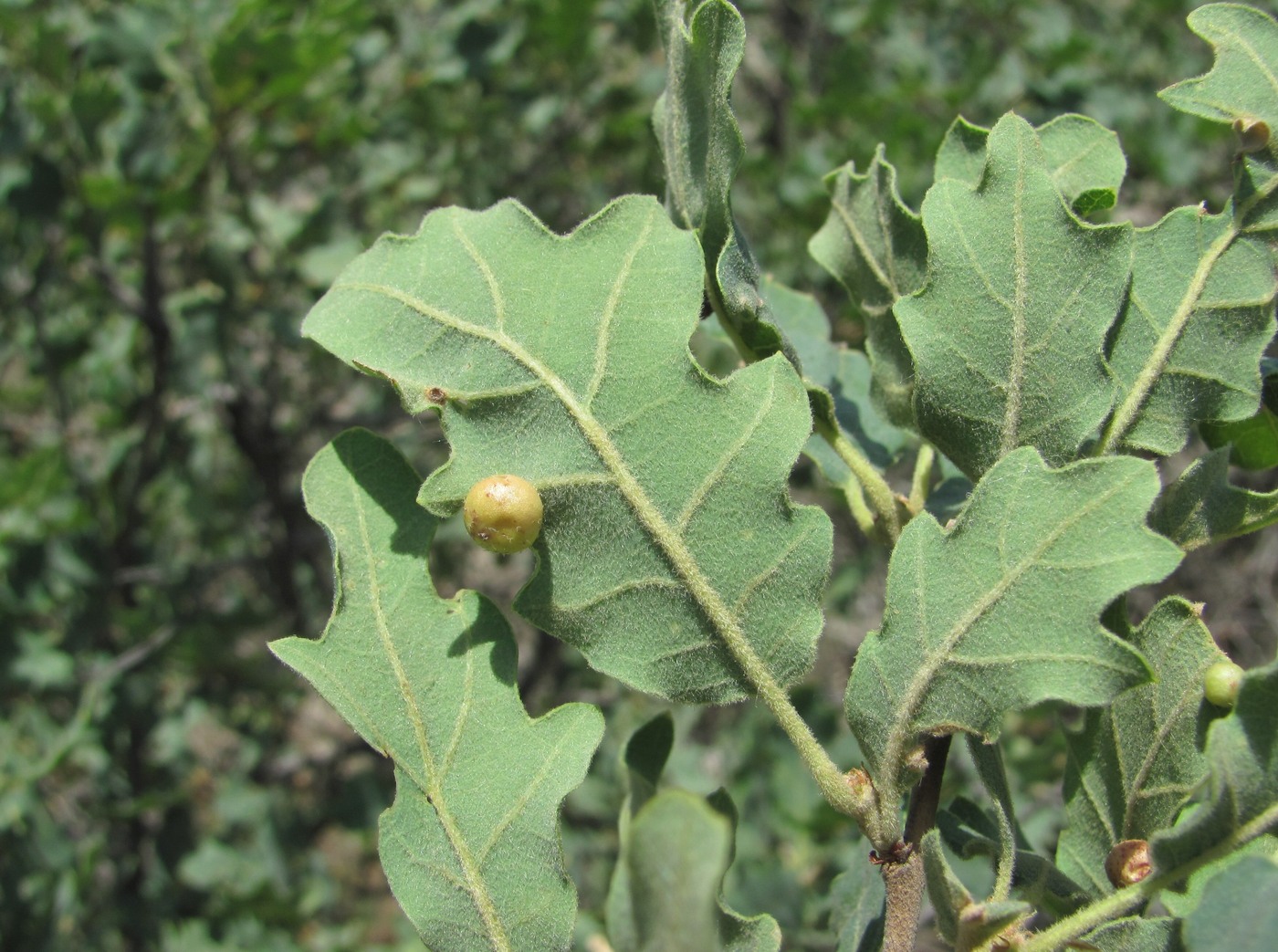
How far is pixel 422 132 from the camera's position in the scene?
321 cm

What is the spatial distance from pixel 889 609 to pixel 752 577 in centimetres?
11

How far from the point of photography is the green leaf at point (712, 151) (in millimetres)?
826

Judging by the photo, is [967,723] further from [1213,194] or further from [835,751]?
[1213,194]

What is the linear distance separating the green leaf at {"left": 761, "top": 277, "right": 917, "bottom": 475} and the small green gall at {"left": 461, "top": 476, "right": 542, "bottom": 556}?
319 millimetres

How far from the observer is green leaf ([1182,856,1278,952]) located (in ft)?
2.11

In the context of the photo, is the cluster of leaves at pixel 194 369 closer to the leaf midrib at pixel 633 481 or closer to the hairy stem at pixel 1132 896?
the leaf midrib at pixel 633 481

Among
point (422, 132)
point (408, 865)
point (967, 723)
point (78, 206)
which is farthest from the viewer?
point (422, 132)

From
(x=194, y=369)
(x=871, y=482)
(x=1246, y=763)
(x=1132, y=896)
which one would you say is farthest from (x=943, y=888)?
(x=194, y=369)

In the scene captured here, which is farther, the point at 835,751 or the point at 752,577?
the point at 835,751

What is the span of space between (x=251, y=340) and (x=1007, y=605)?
2.48 meters

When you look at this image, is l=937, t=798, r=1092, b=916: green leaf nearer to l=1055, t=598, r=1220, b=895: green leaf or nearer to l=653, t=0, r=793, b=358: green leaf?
l=1055, t=598, r=1220, b=895: green leaf

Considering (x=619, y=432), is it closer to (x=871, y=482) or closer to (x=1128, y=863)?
(x=871, y=482)

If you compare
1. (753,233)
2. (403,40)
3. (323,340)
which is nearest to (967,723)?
(323,340)

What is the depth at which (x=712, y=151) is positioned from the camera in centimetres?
86
